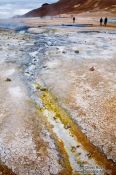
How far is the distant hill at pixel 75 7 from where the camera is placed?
10913 centimetres

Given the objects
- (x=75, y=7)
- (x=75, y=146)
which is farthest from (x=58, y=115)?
(x=75, y=7)

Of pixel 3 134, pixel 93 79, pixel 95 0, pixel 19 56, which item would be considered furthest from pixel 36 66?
pixel 95 0

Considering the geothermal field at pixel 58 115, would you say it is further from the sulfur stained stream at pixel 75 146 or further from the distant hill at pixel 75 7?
the distant hill at pixel 75 7

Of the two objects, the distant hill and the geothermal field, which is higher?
the distant hill

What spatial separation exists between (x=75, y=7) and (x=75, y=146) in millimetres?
115296

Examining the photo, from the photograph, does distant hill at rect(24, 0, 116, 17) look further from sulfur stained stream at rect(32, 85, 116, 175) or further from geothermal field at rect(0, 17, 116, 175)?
sulfur stained stream at rect(32, 85, 116, 175)

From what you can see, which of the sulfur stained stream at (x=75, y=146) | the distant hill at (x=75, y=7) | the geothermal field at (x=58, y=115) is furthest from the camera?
the distant hill at (x=75, y=7)

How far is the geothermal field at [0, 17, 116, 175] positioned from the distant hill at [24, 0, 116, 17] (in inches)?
2923

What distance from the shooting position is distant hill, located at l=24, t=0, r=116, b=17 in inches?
4297

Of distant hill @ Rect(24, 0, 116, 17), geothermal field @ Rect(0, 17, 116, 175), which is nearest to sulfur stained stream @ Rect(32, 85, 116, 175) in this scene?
geothermal field @ Rect(0, 17, 116, 175)

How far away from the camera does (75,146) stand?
14.7 m

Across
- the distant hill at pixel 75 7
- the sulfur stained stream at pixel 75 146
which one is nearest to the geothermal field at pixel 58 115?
the sulfur stained stream at pixel 75 146

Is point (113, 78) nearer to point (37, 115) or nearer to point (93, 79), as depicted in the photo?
point (93, 79)

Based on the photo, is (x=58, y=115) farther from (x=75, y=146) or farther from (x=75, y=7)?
(x=75, y=7)
